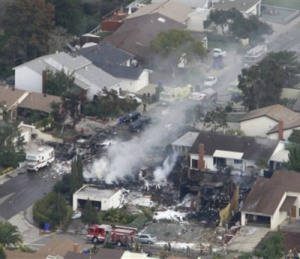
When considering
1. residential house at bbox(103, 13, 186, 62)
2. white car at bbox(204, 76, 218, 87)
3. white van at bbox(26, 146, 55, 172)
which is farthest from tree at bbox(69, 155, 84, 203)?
residential house at bbox(103, 13, 186, 62)

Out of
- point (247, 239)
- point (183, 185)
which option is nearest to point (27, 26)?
point (183, 185)

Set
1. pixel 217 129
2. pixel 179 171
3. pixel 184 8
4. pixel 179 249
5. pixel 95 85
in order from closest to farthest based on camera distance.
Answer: pixel 179 249 < pixel 179 171 < pixel 217 129 < pixel 95 85 < pixel 184 8

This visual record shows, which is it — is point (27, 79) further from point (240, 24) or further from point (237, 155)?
point (240, 24)

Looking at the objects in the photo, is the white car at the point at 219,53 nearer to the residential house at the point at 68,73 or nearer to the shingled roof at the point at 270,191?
the residential house at the point at 68,73

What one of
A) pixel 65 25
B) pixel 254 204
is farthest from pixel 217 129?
pixel 65 25

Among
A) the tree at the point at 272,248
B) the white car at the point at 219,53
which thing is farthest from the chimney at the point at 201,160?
the white car at the point at 219,53

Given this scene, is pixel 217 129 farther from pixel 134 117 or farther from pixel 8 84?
pixel 8 84

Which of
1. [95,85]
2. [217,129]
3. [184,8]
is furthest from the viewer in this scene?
[184,8]
